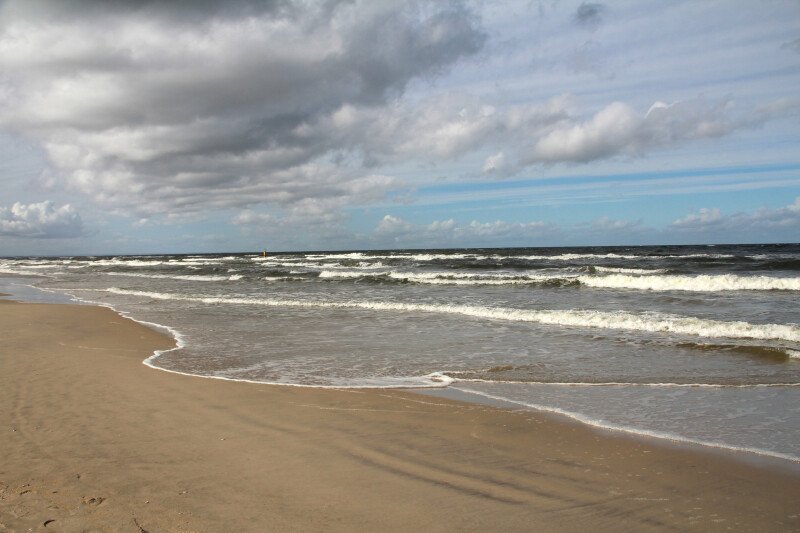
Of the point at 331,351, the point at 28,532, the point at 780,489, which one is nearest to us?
the point at 28,532

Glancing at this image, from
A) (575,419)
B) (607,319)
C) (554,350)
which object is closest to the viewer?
(575,419)

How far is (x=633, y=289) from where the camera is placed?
2062 cm

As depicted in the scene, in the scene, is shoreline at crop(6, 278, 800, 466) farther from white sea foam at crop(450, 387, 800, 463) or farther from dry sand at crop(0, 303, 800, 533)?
dry sand at crop(0, 303, 800, 533)

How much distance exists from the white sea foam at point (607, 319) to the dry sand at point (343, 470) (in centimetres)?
699

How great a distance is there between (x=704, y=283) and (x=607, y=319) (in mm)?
11237

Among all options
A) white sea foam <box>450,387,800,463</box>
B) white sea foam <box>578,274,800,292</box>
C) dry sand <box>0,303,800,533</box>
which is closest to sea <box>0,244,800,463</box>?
white sea foam <box>450,387,800,463</box>

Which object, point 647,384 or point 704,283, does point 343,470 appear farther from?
point 704,283

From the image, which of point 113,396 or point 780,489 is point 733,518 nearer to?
point 780,489

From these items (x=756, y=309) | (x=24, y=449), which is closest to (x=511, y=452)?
(x=24, y=449)

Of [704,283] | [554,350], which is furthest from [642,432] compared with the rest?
[704,283]

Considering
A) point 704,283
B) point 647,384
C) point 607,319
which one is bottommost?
point 647,384

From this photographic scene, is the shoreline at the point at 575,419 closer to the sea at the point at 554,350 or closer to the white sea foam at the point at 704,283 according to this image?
the sea at the point at 554,350

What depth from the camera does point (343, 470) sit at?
4.16 m

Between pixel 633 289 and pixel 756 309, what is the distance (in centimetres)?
661
